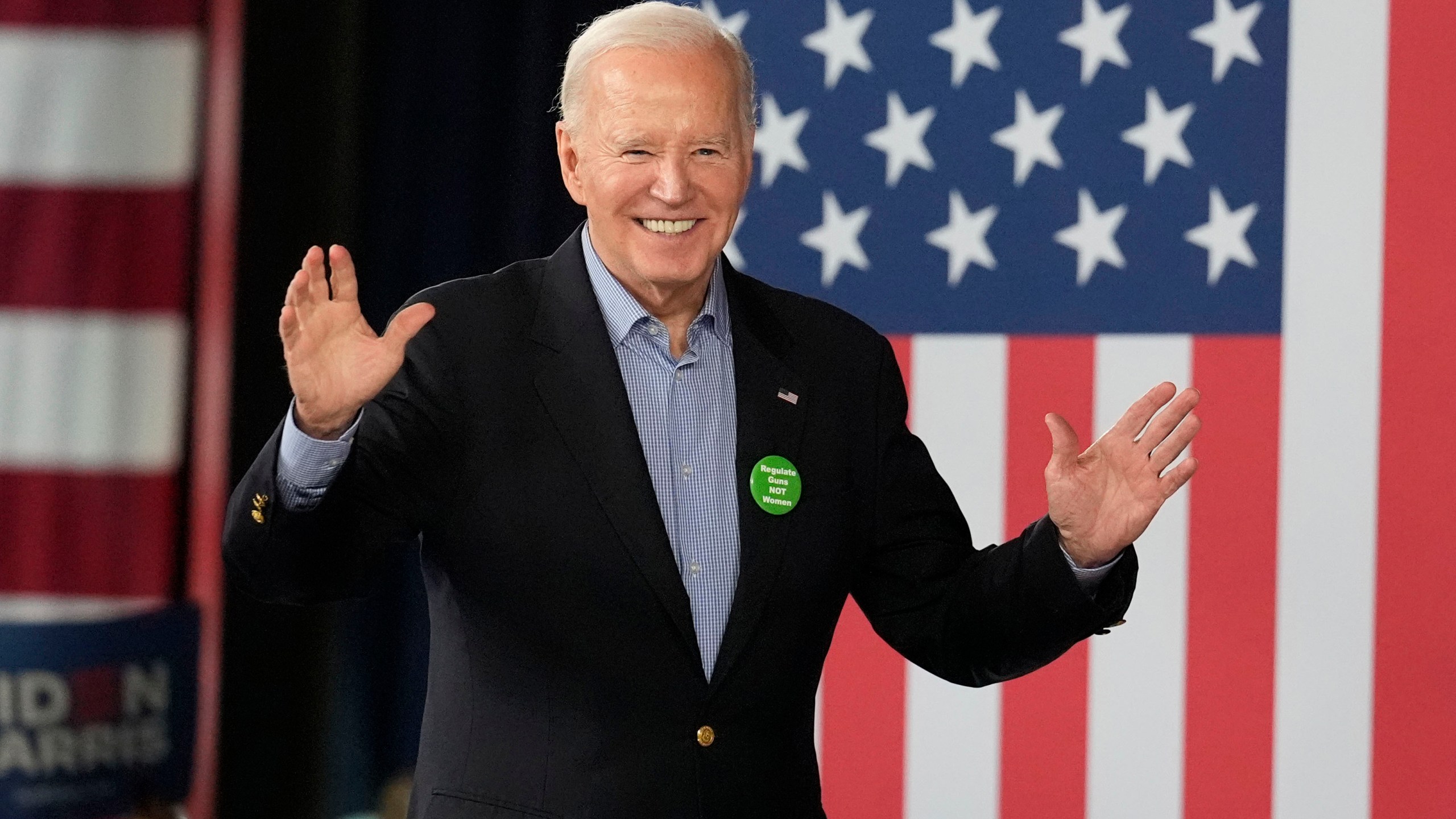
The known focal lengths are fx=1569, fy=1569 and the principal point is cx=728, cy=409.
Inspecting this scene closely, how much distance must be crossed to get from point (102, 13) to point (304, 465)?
1.20 meters

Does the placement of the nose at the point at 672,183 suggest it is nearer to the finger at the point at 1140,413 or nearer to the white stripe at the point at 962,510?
the finger at the point at 1140,413

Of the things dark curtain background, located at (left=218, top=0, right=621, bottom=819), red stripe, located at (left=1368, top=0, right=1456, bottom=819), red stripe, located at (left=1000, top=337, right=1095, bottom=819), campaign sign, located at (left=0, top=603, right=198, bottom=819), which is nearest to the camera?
campaign sign, located at (left=0, top=603, right=198, bottom=819)

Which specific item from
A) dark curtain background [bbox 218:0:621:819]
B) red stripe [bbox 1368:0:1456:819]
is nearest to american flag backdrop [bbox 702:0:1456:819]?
red stripe [bbox 1368:0:1456:819]

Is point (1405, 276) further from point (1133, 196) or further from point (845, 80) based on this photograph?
point (845, 80)

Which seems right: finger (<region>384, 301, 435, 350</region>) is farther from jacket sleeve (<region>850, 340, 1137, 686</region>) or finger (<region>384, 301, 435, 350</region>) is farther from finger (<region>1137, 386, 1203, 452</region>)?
finger (<region>1137, 386, 1203, 452</region>)

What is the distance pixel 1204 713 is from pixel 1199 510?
374 mm

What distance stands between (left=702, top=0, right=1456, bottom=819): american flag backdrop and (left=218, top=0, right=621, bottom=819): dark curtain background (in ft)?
1.61

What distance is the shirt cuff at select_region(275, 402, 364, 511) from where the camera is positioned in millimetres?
1350

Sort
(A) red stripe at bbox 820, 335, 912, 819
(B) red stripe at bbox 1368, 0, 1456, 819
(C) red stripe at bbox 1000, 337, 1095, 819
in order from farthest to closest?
(A) red stripe at bbox 820, 335, 912, 819
(C) red stripe at bbox 1000, 337, 1095, 819
(B) red stripe at bbox 1368, 0, 1456, 819

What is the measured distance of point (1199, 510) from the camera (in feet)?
9.53

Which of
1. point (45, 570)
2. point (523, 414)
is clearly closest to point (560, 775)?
point (523, 414)

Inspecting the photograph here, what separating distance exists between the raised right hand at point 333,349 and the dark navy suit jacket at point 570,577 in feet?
0.16

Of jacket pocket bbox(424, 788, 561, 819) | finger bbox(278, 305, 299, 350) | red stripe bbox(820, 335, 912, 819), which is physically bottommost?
red stripe bbox(820, 335, 912, 819)

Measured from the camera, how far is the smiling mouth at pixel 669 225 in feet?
5.26
